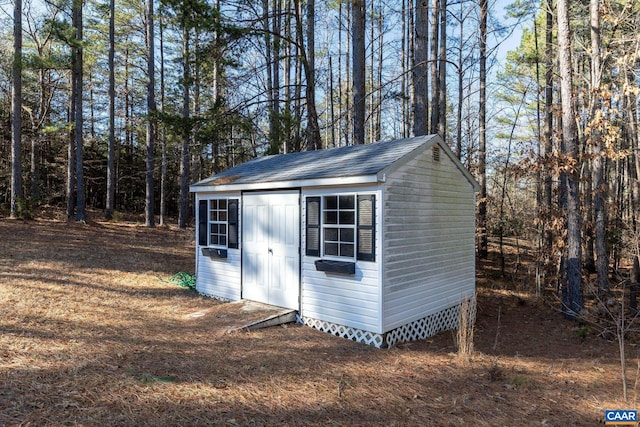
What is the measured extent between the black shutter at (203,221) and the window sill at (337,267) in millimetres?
3151

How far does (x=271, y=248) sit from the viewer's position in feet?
22.1

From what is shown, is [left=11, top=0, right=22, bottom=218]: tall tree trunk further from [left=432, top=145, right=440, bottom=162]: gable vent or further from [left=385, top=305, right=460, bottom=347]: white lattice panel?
[left=385, top=305, right=460, bottom=347]: white lattice panel

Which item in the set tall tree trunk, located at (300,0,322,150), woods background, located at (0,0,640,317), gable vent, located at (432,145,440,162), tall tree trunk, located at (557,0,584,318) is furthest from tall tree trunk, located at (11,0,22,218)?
tall tree trunk, located at (557,0,584,318)

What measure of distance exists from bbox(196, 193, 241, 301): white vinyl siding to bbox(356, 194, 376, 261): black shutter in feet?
9.13

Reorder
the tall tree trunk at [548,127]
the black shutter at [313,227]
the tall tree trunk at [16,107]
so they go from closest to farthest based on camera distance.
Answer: the black shutter at [313,227] → the tall tree trunk at [548,127] → the tall tree trunk at [16,107]

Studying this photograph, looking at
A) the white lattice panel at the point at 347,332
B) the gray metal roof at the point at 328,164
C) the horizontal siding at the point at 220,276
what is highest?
the gray metal roof at the point at 328,164

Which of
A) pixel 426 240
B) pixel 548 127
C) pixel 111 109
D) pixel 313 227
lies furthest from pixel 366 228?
pixel 111 109

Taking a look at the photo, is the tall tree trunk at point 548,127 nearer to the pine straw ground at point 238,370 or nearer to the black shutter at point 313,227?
the pine straw ground at point 238,370

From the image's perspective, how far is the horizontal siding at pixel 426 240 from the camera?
18.5 feet

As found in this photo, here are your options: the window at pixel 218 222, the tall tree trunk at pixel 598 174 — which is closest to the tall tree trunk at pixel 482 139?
the tall tree trunk at pixel 598 174

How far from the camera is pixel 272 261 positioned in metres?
6.71

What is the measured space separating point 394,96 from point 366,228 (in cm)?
724

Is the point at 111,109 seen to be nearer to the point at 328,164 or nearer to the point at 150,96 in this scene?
the point at 150,96

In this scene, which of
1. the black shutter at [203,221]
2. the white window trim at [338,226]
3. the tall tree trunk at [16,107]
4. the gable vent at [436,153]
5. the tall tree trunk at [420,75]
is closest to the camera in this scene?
the white window trim at [338,226]
